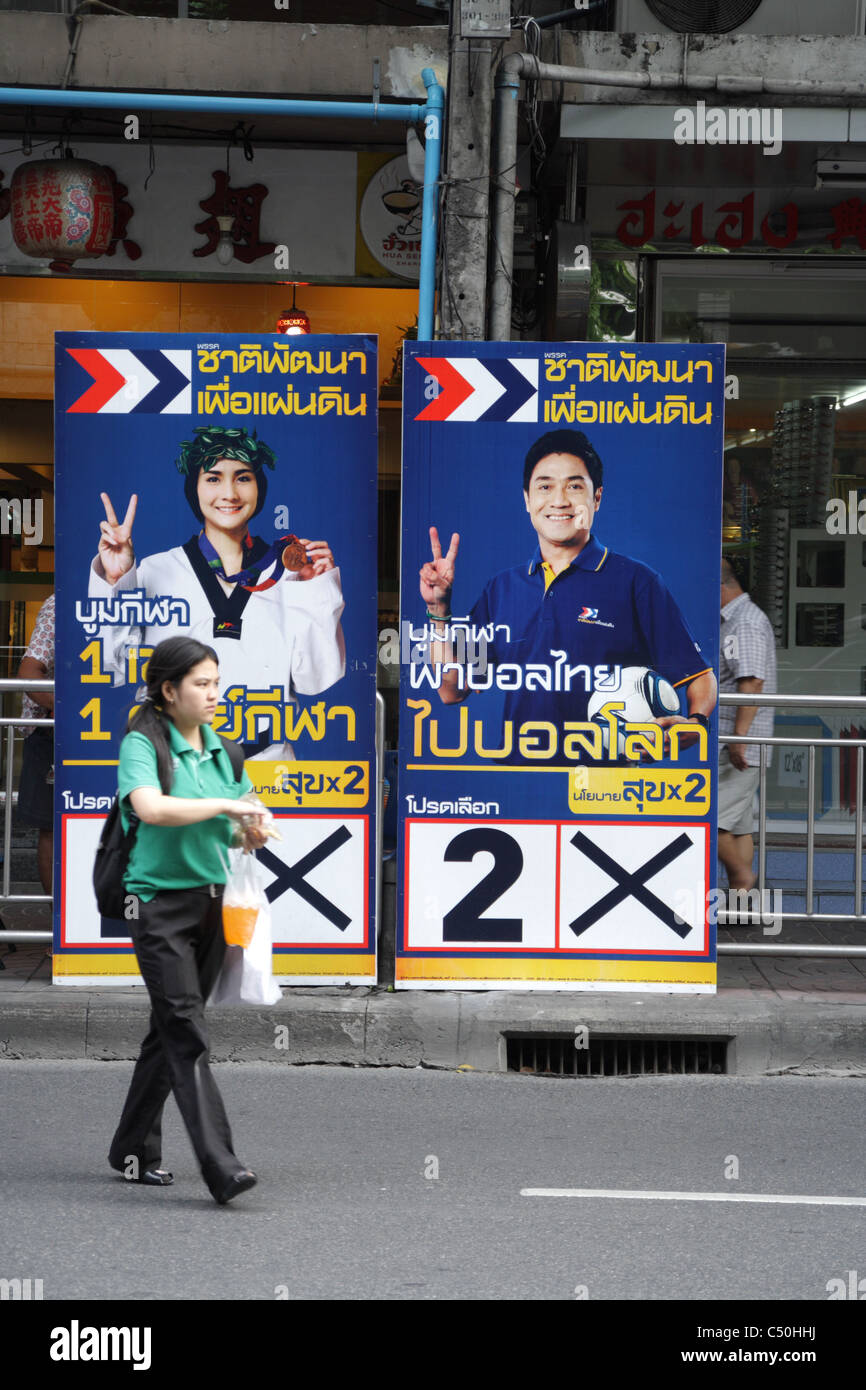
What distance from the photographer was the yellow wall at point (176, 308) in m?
11.1

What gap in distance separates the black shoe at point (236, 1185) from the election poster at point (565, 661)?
2.34m

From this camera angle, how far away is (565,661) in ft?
22.9

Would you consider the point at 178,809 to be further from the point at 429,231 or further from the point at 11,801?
the point at 429,231

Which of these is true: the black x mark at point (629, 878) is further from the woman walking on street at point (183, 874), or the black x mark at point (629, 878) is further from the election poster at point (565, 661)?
the woman walking on street at point (183, 874)

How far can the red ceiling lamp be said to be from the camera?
1102 centimetres

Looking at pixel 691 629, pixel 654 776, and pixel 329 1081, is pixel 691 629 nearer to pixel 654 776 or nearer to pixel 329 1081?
pixel 654 776

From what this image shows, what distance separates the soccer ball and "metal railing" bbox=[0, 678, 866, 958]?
0.40 meters

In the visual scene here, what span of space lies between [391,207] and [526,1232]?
805cm

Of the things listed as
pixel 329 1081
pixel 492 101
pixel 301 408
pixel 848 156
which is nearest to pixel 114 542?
pixel 301 408

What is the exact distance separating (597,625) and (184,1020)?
118 inches

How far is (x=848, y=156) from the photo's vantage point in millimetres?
9656

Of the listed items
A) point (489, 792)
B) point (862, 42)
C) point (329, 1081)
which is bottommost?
point (329, 1081)

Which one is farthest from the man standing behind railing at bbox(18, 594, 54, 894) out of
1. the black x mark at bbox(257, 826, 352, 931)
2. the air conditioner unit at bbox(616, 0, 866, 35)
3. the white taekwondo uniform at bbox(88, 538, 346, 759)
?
the air conditioner unit at bbox(616, 0, 866, 35)

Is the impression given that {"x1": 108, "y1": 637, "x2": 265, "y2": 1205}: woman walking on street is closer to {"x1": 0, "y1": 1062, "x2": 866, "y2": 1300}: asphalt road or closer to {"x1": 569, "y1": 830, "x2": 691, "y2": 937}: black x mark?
{"x1": 0, "y1": 1062, "x2": 866, "y2": 1300}: asphalt road
